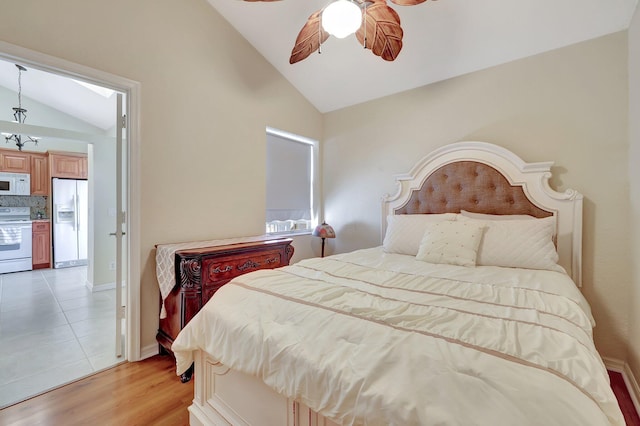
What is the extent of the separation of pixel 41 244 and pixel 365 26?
6627mm

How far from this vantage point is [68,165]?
5.27 meters

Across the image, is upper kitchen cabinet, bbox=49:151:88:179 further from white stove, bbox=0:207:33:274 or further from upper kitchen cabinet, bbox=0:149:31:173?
white stove, bbox=0:207:33:274

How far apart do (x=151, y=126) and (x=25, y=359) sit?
1963mm

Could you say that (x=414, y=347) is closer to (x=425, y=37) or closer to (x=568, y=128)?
(x=568, y=128)

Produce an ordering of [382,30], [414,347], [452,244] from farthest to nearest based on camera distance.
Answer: [452,244] < [382,30] < [414,347]

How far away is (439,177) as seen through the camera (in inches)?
104

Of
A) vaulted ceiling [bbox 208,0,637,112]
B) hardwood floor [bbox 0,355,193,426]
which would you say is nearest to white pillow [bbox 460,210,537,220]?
vaulted ceiling [bbox 208,0,637,112]

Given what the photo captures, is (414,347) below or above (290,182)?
below

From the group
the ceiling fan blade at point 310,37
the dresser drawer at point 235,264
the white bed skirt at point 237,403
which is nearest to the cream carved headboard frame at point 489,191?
the dresser drawer at point 235,264

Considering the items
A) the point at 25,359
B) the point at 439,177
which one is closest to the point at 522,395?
the point at 439,177

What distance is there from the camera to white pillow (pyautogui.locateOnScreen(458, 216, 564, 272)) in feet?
6.03

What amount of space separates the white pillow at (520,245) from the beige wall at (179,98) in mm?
2109

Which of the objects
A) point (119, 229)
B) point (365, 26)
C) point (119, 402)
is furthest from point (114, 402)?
point (365, 26)

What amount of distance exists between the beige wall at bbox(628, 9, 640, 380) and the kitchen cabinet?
7851 mm
